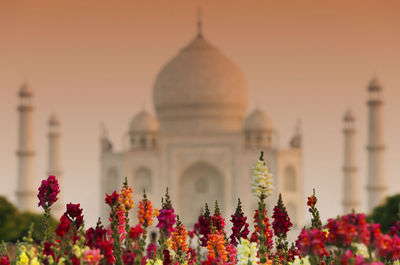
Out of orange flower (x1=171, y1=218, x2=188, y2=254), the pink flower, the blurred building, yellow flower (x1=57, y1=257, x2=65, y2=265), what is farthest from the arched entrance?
the pink flower

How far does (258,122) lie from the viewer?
34.8m

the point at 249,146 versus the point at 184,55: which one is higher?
the point at 184,55

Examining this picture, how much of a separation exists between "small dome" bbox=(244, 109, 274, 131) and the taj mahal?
4 cm

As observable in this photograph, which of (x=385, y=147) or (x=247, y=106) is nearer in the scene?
(x=385, y=147)

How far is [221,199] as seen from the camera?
34.8m

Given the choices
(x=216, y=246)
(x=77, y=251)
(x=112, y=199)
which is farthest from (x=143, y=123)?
(x=77, y=251)

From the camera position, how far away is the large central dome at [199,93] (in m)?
35.8

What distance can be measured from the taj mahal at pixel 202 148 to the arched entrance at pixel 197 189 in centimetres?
4

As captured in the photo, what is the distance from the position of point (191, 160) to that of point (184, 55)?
5060 millimetres

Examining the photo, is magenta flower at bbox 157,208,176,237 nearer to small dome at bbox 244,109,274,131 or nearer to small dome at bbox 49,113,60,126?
small dome at bbox 244,109,274,131

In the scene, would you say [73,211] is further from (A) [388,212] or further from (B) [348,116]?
(B) [348,116]

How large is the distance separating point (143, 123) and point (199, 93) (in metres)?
2.81

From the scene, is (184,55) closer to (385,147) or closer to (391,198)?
(385,147)

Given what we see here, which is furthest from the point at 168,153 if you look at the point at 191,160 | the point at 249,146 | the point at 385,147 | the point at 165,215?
the point at 165,215
